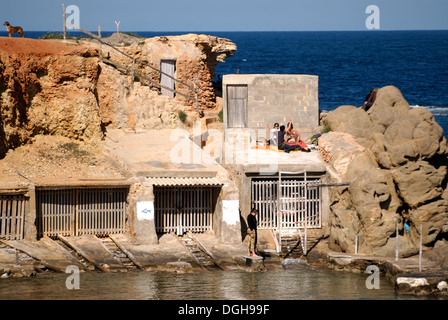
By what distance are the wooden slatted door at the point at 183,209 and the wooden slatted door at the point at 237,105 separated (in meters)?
6.12

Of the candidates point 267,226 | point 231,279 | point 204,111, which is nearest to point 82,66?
point 204,111

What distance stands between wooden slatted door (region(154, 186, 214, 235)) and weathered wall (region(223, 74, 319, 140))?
610cm

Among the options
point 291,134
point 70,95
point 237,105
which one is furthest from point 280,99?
point 70,95

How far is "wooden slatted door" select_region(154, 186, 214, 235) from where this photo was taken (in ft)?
100

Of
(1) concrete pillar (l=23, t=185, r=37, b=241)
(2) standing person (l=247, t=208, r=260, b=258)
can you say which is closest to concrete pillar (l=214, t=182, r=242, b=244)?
(2) standing person (l=247, t=208, r=260, b=258)

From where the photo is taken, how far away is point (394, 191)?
2936cm

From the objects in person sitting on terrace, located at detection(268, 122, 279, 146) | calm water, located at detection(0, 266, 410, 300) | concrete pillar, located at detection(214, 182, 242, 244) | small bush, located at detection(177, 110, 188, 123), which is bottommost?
calm water, located at detection(0, 266, 410, 300)

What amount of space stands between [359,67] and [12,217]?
75977 mm

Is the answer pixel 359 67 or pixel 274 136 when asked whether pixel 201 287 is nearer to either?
pixel 274 136

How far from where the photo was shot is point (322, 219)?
31.3m

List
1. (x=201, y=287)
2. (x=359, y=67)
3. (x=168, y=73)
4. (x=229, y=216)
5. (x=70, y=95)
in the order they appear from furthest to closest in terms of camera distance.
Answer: (x=359, y=67)
(x=168, y=73)
(x=70, y=95)
(x=229, y=216)
(x=201, y=287)

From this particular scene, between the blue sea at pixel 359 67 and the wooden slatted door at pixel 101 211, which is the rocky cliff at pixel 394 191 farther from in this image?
the blue sea at pixel 359 67

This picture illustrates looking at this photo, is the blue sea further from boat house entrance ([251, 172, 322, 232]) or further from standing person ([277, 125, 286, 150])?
boat house entrance ([251, 172, 322, 232])

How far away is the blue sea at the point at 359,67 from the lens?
74625mm
